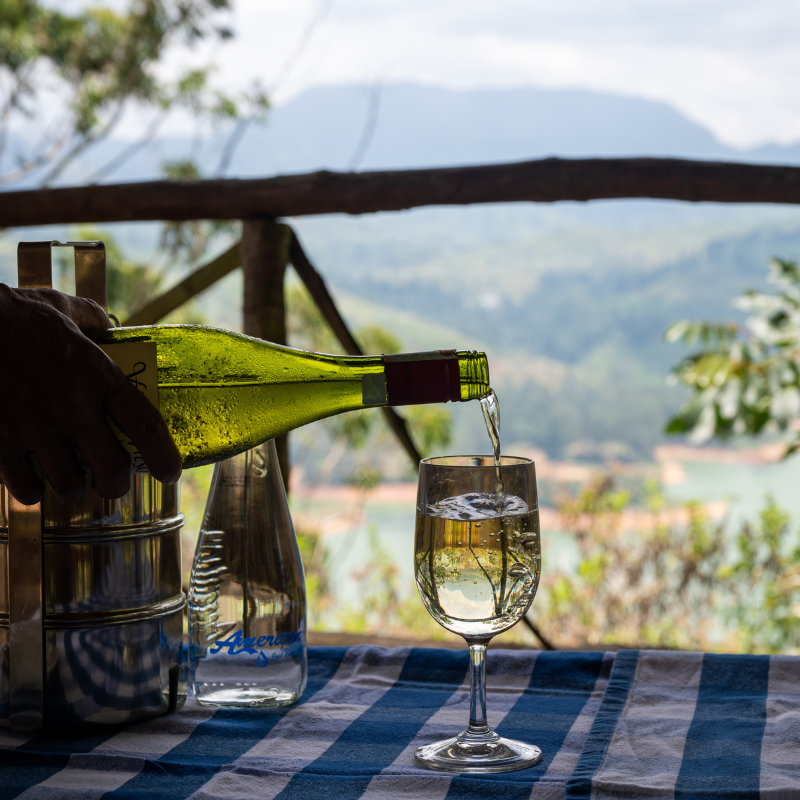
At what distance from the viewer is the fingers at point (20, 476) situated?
0.57 meters

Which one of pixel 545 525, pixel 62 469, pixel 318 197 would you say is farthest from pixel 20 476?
pixel 545 525

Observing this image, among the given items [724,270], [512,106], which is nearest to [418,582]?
[724,270]

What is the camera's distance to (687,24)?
2036 cm

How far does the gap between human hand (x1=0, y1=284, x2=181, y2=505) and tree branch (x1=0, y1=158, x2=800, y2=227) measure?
810mm

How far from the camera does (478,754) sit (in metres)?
0.56

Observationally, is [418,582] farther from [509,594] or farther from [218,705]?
[218,705]

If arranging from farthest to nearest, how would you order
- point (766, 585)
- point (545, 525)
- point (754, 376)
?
point (545, 525), point (766, 585), point (754, 376)

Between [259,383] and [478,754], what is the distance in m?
0.37

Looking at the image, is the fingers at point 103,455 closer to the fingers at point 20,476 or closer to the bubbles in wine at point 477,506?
the fingers at point 20,476

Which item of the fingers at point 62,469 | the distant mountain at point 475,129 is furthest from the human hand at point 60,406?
the distant mountain at point 475,129

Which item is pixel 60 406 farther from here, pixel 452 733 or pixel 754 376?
pixel 754 376

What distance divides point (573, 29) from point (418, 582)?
82.8 ft

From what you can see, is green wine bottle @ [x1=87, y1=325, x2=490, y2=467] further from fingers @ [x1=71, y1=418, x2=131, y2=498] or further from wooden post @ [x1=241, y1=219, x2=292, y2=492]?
wooden post @ [x1=241, y1=219, x2=292, y2=492]

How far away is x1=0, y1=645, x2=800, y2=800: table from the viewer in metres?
0.52
